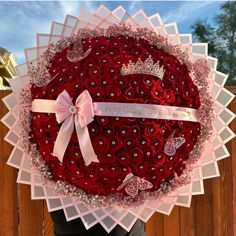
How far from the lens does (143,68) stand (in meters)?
1.03

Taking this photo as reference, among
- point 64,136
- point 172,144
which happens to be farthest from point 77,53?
point 172,144

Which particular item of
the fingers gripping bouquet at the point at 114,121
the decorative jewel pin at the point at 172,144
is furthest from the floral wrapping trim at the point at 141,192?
the decorative jewel pin at the point at 172,144

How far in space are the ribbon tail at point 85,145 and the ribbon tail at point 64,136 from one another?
0.07 feet

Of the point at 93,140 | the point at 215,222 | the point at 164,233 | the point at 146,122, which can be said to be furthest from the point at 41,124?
the point at 215,222

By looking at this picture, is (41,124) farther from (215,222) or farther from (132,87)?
(215,222)

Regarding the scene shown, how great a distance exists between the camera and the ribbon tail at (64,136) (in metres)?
1.01

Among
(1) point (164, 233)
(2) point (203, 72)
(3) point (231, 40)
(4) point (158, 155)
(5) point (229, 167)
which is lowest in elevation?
(1) point (164, 233)

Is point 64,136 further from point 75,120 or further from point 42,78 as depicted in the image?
point 42,78

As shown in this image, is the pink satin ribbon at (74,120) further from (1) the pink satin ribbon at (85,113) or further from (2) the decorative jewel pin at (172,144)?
(2) the decorative jewel pin at (172,144)

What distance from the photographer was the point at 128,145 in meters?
1.01

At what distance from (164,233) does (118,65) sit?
3.77 feet

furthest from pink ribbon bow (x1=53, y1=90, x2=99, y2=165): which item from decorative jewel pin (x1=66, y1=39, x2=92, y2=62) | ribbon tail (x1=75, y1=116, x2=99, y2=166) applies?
decorative jewel pin (x1=66, y1=39, x2=92, y2=62)

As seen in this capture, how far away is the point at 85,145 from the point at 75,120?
0.23 feet

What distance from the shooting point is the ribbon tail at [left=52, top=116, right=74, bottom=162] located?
1.01 meters
